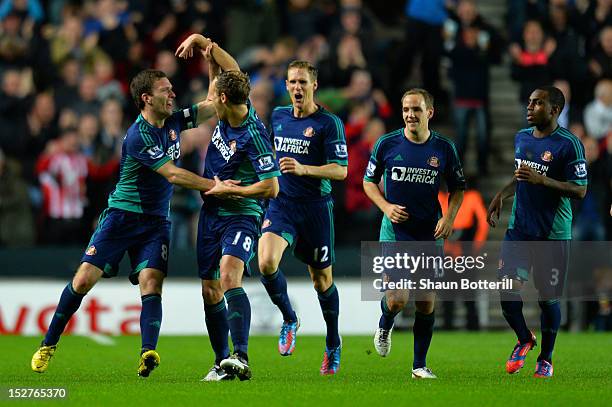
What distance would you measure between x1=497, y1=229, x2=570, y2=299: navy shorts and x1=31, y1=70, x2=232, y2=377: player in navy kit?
3007 mm

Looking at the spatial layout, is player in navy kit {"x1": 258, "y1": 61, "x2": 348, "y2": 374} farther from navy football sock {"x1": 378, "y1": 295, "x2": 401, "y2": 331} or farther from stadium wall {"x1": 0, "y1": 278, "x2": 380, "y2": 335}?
stadium wall {"x1": 0, "y1": 278, "x2": 380, "y2": 335}

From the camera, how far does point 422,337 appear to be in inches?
449

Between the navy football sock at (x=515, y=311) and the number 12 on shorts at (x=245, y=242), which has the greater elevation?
the number 12 on shorts at (x=245, y=242)

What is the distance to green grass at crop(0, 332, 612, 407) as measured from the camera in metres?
9.68

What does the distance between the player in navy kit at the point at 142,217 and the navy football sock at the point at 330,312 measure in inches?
67.2

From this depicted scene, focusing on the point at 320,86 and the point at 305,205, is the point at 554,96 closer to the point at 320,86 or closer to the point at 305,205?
the point at 305,205

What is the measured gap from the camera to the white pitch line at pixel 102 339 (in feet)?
51.6

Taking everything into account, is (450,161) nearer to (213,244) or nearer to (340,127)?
(340,127)

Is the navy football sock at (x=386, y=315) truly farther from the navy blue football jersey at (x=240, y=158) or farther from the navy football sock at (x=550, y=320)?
the navy blue football jersey at (x=240, y=158)

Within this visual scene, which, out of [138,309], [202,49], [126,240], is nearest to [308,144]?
[202,49]

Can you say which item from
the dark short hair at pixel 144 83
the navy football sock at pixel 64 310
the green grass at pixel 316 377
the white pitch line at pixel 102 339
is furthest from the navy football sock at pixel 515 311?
the white pitch line at pixel 102 339

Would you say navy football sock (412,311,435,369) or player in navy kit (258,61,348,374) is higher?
player in navy kit (258,61,348,374)

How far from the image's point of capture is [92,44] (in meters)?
20.7

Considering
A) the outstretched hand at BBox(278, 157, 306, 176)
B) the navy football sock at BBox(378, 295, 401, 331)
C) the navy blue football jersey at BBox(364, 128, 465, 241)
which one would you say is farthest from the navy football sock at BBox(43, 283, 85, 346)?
the navy blue football jersey at BBox(364, 128, 465, 241)
